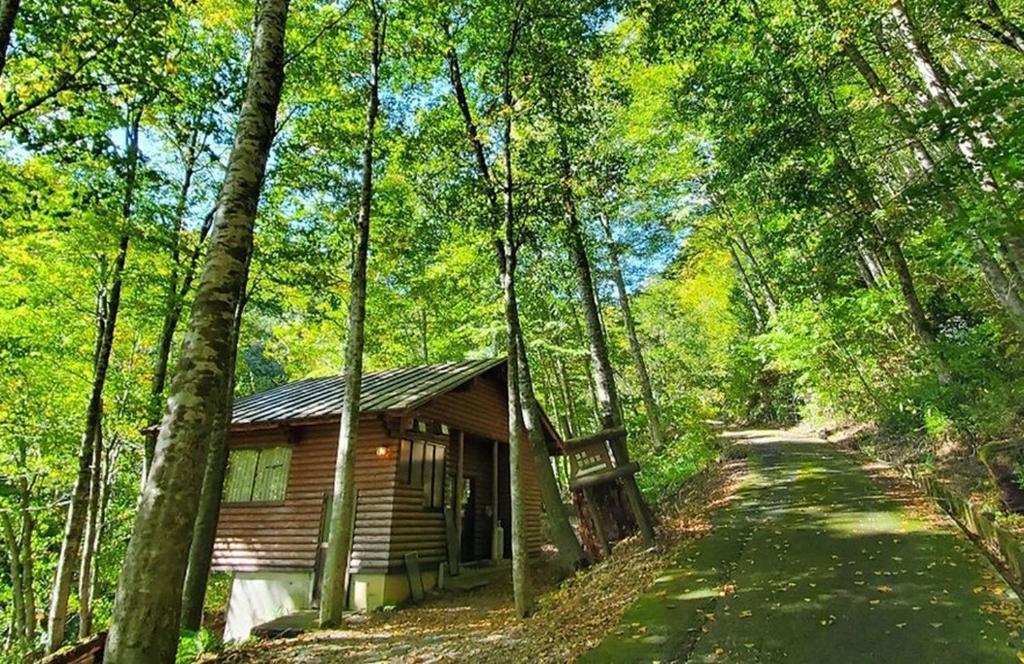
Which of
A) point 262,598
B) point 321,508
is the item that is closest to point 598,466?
point 321,508

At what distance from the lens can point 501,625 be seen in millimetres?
6867

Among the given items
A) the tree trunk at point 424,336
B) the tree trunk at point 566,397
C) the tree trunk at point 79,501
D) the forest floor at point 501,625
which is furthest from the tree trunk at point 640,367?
the tree trunk at point 79,501

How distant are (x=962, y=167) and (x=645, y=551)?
251 inches

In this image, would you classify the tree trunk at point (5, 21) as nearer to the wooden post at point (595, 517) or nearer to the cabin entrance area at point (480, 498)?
the wooden post at point (595, 517)

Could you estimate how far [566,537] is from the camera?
9008 mm

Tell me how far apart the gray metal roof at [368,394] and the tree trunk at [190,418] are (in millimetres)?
6789

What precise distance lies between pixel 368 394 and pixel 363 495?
7.53 ft

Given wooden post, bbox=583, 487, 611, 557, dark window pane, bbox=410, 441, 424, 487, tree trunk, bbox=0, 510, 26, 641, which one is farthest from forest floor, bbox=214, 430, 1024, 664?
tree trunk, bbox=0, 510, 26, 641

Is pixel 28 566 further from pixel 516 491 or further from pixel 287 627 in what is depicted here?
pixel 516 491

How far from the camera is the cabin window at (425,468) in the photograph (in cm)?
1084

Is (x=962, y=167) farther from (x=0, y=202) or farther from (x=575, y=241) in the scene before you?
(x=0, y=202)

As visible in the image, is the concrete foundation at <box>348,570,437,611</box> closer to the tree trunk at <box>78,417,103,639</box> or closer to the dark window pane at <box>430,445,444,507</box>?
the dark window pane at <box>430,445,444,507</box>

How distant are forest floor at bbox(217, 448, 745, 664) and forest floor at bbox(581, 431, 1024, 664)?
38cm

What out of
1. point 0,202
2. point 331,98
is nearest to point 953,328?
point 331,98
